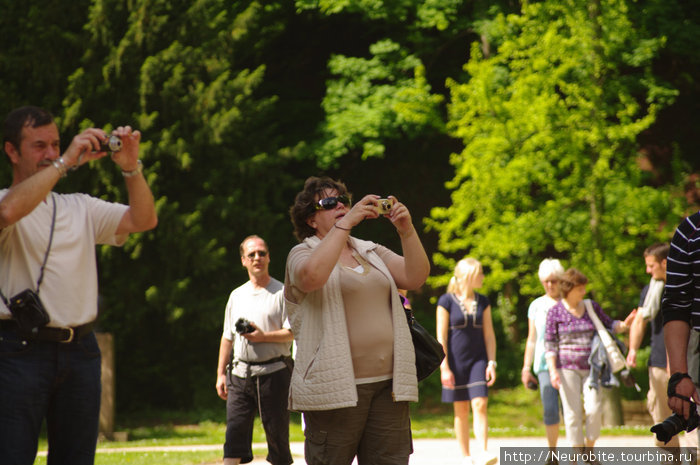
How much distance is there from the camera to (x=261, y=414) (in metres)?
7.87

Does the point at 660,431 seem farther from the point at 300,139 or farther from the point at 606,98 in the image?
the point at 300,139

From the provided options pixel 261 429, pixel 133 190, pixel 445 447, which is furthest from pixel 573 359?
pixel 261 429

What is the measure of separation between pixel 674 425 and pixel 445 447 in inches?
311

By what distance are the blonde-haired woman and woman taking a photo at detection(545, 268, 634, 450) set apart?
2.30 feet

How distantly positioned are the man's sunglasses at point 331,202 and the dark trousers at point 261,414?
3.30 m

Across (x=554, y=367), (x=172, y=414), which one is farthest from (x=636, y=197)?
(x=172, y=414)

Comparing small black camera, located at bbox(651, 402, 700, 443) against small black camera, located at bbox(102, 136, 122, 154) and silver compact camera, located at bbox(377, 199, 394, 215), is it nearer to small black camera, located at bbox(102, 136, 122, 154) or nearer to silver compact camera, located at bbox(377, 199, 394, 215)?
silver compact camera, located at bbox(377, 199, 394, 215)

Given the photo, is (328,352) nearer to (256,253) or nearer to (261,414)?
(261,414)

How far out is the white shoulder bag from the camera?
352 inches

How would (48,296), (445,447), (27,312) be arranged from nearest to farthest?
1. (27,312)
2. (48,296)
3. (445,447)

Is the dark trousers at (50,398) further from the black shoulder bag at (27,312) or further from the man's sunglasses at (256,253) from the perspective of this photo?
the man's sunglasses at (256,253)

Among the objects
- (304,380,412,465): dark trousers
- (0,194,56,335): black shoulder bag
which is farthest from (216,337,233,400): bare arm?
(0,194,56,335): black shoulder bag

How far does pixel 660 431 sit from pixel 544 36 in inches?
521

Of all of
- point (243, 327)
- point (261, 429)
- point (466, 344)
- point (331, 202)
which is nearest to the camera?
point (331, 202)
